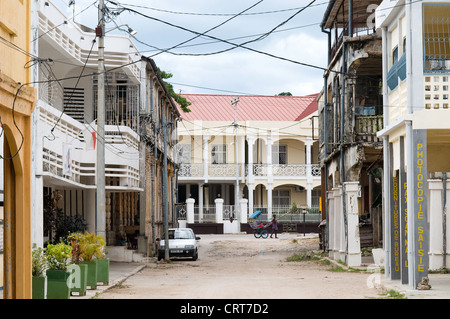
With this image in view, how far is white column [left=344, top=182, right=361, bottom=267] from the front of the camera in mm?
26172

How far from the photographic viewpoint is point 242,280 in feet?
73.0

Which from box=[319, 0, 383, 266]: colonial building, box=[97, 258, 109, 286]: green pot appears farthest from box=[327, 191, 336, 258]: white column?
box=[97, 258, 109, 286]: green pot

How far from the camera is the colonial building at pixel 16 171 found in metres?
13.3

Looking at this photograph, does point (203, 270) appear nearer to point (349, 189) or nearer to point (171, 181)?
point (349, 189)

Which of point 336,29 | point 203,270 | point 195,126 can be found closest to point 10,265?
point 203,270

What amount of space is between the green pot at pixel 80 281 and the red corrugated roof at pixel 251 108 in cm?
4468

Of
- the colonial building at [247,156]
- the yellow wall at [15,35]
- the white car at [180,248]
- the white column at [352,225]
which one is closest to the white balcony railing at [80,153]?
the white car at [180,248]

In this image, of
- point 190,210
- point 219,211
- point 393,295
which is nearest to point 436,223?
point 393,295

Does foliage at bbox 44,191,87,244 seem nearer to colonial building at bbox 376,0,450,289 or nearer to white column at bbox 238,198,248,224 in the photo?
colonial building at bbox 376,0,450,289

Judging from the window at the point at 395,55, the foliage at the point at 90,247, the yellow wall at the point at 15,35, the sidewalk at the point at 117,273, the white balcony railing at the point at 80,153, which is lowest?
the sidewalk at the point at 117,273

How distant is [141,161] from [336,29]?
9171 mm

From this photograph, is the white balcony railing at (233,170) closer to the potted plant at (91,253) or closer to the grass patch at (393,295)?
the potted plant at (91,253)

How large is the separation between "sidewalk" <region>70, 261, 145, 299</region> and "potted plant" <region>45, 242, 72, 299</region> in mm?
1826

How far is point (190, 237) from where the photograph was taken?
1385 inches
